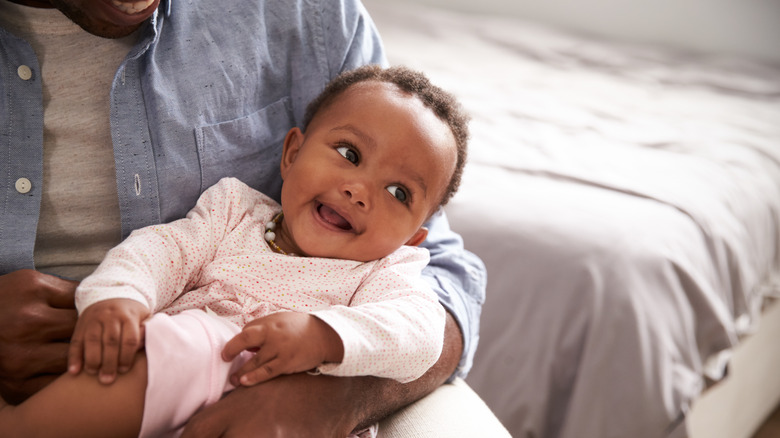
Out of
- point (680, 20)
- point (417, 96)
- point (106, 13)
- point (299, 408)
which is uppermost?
point (106, 13)

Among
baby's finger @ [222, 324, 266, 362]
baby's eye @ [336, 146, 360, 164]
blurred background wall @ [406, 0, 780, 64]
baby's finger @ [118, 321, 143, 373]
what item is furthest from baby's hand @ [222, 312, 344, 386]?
blurred background wall @ [406, 0, 780, 64]

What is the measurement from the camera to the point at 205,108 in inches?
45.1

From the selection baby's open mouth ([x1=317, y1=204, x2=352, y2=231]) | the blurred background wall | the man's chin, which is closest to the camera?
the man's chin

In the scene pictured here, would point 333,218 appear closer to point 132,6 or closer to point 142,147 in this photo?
point 142,147

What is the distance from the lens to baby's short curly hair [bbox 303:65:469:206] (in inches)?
47.1

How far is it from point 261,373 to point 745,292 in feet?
4.72

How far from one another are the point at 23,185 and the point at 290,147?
1.35 ft

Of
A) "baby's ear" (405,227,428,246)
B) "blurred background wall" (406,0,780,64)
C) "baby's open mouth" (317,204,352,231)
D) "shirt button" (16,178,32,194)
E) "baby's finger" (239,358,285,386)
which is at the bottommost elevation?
"blurred background wall" (406,0,780,64)

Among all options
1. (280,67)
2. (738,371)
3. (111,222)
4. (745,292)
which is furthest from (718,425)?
(111,222)

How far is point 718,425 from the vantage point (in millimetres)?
1893

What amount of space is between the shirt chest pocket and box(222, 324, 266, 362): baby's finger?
362 mm

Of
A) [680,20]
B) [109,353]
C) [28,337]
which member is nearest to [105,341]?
[109,353]

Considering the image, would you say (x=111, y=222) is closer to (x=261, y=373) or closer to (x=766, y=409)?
(x=261, y=373)

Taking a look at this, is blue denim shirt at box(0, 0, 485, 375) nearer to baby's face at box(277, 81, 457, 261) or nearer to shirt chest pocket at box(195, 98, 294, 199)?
shirt chest pocket at box(195, 98, 294, 199)
